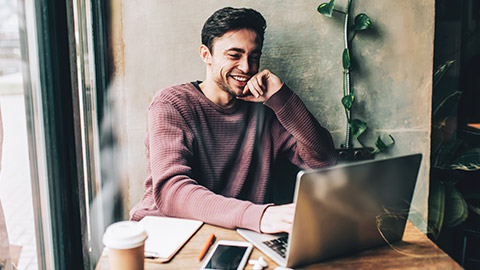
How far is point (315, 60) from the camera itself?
71.6 inches

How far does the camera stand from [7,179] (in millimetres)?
770

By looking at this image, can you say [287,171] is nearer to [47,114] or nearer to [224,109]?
[224,109]

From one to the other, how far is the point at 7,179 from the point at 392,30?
5.63 ft

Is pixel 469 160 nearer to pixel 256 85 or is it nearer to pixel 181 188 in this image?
pixel 256 85

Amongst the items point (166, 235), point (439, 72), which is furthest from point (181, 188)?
point (439, 72)

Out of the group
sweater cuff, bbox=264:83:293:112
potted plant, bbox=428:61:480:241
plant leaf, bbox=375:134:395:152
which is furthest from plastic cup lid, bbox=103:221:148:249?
plant leaf, bbox=375:134:395:152

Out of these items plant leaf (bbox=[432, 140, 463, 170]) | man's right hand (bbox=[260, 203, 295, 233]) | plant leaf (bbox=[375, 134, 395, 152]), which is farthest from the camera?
plant leaf (bbox=[375, 134, 395, 152])

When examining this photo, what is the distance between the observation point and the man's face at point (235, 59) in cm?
158

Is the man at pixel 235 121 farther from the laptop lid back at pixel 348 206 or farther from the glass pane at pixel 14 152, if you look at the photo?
the laptop lid back at pixel 348 206

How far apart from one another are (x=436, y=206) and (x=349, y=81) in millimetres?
732

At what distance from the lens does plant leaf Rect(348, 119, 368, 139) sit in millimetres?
1852

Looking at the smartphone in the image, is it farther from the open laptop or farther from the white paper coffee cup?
the white paper coffee cup

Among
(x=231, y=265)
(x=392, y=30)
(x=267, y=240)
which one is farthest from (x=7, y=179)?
(x=392, y=30)

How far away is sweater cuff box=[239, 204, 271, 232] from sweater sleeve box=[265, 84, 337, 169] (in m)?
0.60
